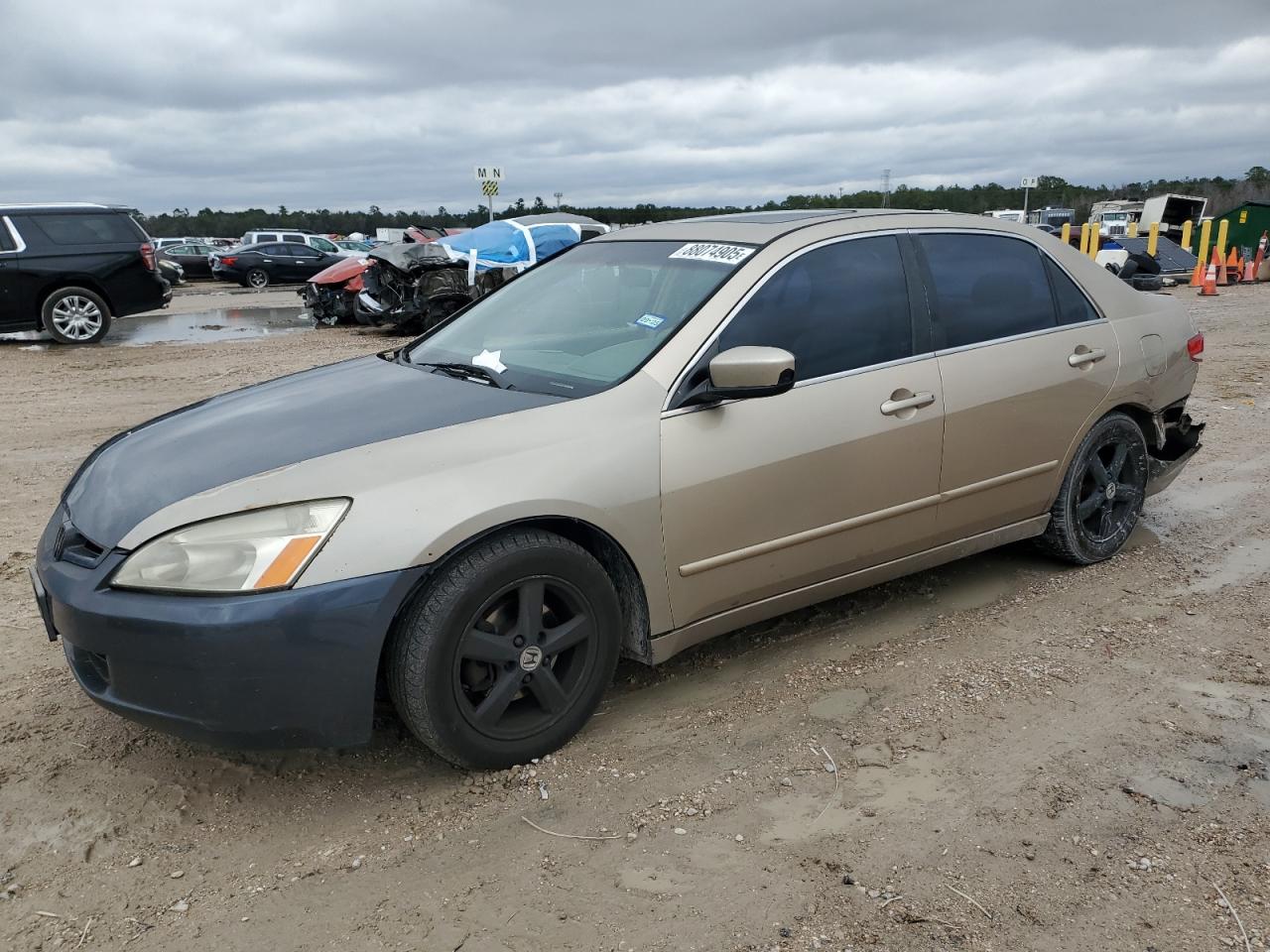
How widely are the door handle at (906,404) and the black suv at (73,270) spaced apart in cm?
1293

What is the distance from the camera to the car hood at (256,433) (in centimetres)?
284

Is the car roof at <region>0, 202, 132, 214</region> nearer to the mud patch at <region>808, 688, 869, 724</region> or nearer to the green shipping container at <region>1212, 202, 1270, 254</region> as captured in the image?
the mud patch at <region>808, 688, 869, 724</region>

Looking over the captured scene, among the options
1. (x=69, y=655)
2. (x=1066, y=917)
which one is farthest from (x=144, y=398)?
(x=1066, y=917)

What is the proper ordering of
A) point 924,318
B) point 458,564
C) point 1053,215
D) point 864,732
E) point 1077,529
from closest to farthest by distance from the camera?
1. point 458,564
2. point 864,732
3. point 924,318
4. point 1077,529
5. point 1053,215

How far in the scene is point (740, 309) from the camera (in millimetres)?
3408

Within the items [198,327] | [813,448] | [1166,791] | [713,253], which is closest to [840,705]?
[813,448]

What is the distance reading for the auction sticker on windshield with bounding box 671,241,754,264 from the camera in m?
3.58

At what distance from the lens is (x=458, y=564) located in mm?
2773

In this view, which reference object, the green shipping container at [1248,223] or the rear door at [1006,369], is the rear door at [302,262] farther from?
the rear door at [1006,369]

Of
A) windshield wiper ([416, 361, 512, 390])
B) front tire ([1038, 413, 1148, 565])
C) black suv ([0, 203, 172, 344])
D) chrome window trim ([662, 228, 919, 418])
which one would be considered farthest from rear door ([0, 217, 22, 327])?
front tire ([1038, 413, 1148, 565])

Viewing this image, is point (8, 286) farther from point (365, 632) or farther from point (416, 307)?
point (365, 632)

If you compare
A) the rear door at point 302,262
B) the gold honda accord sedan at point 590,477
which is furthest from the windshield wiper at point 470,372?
the rear door at point 302,262

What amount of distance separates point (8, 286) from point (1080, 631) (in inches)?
533

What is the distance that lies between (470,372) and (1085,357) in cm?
259
